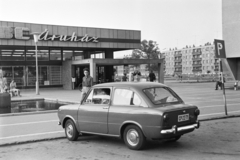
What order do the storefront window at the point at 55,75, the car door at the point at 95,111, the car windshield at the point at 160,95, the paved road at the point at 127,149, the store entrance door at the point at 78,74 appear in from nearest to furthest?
1. the paved road at the point at 127,149
2. the car windshield at the point at 160,95
3. the car door at the point at 95,111
4. the storefront window at the point at 55,75
5. the store entrance door at the point at 78,74

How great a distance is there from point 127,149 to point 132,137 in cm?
33

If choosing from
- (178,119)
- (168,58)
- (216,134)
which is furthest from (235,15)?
(168,58)

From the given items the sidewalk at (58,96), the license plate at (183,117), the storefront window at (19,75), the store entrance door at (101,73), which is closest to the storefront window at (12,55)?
the storefront window at (19,75)

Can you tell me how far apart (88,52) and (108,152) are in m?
33.9

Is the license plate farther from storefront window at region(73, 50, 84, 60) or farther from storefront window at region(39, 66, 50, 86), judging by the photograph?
storefront window at region(73, 50, 84, 60)

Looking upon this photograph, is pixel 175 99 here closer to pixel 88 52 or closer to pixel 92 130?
pixel 92 130

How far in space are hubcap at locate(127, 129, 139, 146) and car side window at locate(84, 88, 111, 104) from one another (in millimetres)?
1038

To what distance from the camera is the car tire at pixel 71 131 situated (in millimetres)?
7965

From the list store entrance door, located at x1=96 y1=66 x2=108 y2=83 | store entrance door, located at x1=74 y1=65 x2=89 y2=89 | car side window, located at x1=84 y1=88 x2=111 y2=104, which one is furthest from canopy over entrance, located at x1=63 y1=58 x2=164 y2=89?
car side window, located at x1=84 y1=88 x2=111 y2=104

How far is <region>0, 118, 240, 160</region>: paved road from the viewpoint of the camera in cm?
622

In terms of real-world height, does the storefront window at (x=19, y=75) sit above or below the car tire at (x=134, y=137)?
above

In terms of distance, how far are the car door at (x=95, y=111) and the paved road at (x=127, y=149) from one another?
1.38ft

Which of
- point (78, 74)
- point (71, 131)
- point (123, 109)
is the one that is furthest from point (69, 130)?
point (78, 74)

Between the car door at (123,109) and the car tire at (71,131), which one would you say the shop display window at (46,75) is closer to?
the car tire at (71,131)
